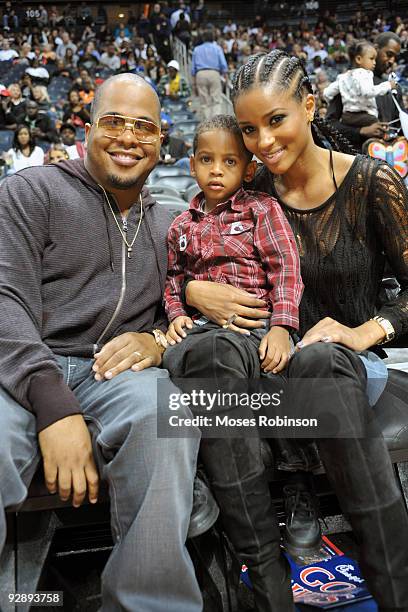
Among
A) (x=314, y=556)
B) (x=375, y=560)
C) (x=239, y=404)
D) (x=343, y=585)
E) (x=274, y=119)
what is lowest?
(x=343, y=585)

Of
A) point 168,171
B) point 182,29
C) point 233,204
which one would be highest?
point 182,29

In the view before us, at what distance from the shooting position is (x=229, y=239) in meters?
1.79

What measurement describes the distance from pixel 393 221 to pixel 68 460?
1.05 metres

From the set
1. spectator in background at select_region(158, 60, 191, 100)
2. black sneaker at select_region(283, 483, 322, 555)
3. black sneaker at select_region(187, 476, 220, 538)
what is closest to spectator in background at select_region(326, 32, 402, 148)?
black sneaker at select_region(283, 483, 322, 555)

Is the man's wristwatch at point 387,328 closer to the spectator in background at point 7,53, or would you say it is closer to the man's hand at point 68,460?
the man's hand at point 68,460

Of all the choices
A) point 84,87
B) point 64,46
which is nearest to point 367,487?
point 84,87

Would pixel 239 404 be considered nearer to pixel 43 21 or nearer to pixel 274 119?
pixel 274 119

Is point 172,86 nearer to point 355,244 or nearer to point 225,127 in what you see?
point 225,127

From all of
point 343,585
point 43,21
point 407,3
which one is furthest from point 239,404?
point 407,3

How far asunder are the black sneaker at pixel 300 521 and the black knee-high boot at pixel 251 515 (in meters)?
0.07

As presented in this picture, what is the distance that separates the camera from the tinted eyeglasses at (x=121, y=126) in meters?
1.80

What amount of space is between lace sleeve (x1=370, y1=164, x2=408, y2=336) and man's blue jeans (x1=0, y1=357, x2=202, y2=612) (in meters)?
0.70

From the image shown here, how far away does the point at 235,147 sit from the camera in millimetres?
1815

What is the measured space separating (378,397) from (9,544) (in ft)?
3.22
